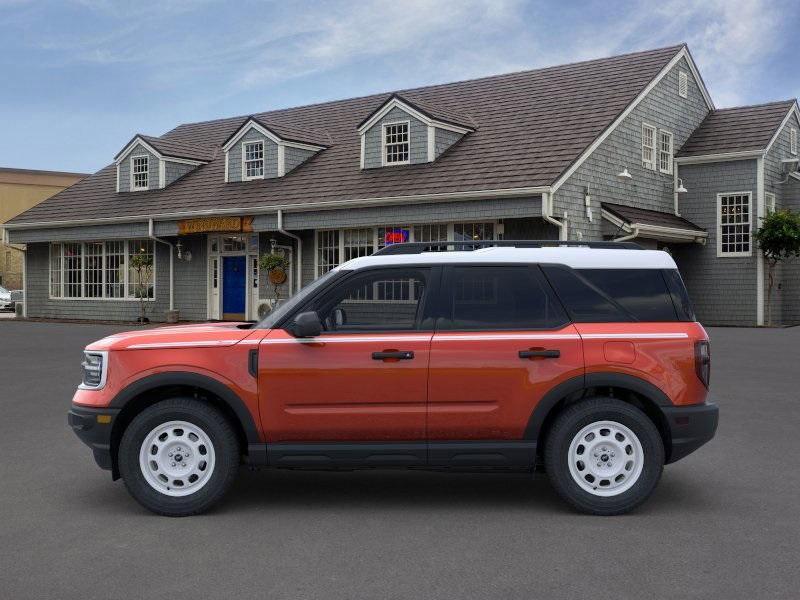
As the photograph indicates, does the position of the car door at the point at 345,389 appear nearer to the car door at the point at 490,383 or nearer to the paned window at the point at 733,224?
the car door at the point at 490,383

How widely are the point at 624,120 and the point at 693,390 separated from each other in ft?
63.9

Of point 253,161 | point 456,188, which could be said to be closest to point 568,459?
point 456,188

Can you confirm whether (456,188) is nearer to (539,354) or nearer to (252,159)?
(252,159)

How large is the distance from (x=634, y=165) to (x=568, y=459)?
20.2 meters

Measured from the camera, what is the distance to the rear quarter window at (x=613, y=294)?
6.03m

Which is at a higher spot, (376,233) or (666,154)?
(666,154)

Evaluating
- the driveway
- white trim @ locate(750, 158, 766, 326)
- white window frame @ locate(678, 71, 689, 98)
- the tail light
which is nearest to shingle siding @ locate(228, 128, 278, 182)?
white window frame @ locate(678, 71, 689, 98)

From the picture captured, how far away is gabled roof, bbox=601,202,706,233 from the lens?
22766 millimetres

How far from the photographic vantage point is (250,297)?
2777 cm

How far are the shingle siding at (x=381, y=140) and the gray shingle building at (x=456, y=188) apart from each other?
0.14 feet

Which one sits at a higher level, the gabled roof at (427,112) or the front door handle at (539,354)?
the gabled roof at (427,112)

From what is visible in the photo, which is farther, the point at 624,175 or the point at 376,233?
the point at 376,233

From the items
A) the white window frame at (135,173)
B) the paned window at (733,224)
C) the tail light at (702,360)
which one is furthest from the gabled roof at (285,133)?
the tail light at (702,360)

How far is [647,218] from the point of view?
936 inches
